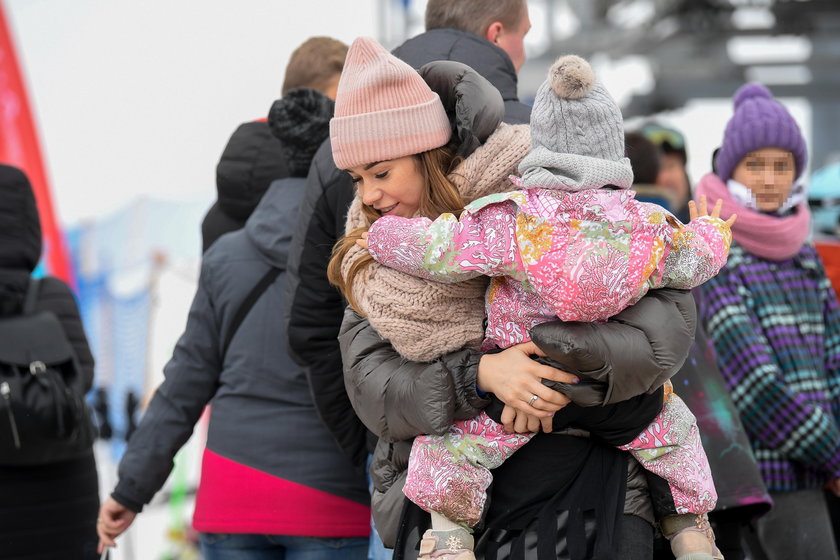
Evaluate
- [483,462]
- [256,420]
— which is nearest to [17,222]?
[256,420]

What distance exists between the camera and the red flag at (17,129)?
455 cm

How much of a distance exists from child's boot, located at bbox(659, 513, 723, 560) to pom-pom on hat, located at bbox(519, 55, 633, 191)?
54 cm

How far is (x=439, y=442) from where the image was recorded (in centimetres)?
165

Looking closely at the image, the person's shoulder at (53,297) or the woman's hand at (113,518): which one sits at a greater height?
the person's shoulder at (53,297)

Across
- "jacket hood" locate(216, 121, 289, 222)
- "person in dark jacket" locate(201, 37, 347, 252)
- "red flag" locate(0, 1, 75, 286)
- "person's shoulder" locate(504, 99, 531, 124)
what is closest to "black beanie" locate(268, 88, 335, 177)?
"person in dark jacket" locate(201, 37, 347, 252)

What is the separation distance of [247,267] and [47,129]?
2.49 m

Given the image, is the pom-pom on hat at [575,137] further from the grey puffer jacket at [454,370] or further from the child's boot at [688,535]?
the child's boot at [688,535]

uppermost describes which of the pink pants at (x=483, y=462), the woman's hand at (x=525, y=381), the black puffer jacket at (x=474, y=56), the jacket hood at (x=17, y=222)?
the black puffer jacket at (x=474, y=56)

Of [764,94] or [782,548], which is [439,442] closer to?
[782,548]

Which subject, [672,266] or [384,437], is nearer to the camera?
[672,266]

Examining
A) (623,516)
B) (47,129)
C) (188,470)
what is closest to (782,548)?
(623,516)

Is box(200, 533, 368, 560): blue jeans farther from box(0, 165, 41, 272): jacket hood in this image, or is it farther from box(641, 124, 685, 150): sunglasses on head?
box(641, 124, 685, 150): sunglasses on head

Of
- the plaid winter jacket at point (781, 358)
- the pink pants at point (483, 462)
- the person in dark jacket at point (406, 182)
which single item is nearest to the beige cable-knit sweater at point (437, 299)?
the person in dark jacket at point (406, 182)

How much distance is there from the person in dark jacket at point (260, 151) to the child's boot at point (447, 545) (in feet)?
3.83
